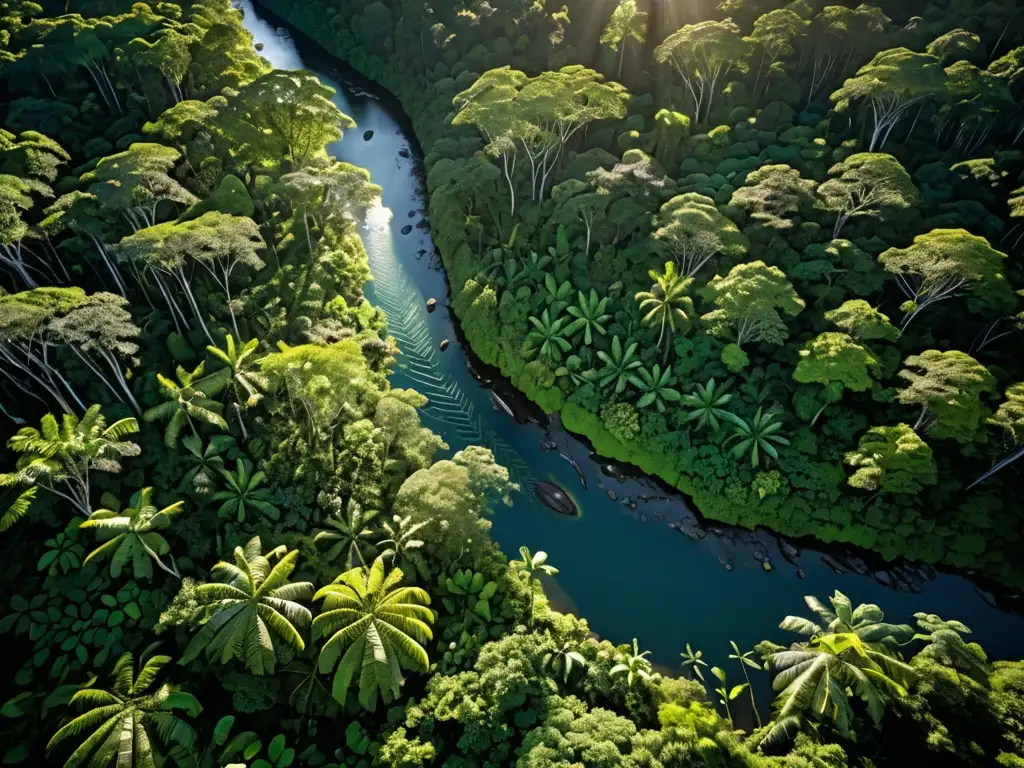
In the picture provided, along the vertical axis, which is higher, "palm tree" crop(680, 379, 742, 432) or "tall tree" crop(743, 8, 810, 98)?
"tall tree" crop(743, 8, 810, 98)

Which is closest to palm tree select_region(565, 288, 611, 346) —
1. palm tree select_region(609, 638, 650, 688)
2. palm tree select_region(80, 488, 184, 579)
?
palm tree select_region(609, 638, 650, 688)

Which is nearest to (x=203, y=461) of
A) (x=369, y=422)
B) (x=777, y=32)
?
(x=369, y=422)

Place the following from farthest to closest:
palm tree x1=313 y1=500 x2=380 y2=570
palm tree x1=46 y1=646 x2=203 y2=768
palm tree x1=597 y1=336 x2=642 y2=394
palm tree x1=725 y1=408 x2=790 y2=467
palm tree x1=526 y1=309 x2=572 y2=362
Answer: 1. palm tree x1=526 y1=309 x2=572 y2=362
2. palm tree x1=597 y1=336 x2=642 y2=394
3. palm tree x1=725 y1=408 x2=790 y2=467
4. palm tree x1=313 y1=500 x2=380 y2=570
5. palm tree x1=46 y1=646 x2=203 y2=768

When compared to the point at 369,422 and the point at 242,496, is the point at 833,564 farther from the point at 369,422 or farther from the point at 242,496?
the point at 242,496

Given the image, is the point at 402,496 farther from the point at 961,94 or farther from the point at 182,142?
the point at 961,94

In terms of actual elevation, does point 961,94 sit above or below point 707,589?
above

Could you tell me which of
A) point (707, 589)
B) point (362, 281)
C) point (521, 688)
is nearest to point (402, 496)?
point (521, 688)

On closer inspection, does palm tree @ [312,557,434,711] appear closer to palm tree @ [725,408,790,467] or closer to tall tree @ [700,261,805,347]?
palm tree @ [725,408,790,467]
